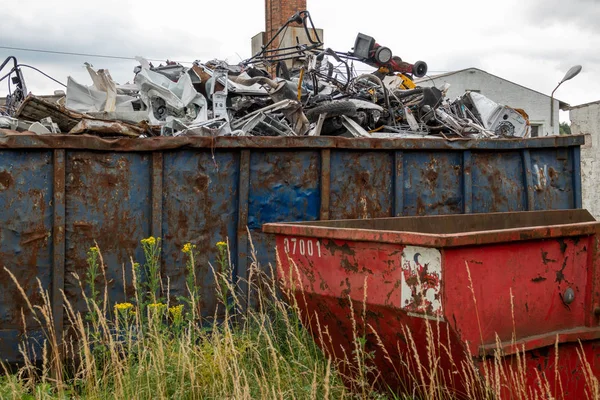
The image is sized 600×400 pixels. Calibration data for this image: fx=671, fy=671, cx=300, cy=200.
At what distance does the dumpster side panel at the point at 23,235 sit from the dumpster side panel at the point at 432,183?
2739 millimetres

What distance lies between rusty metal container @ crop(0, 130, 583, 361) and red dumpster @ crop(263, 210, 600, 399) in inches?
50.8

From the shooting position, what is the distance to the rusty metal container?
15.0 ft

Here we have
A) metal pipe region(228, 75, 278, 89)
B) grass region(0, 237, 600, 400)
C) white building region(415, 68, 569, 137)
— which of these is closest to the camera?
grass region(0, 237, 600, 400)

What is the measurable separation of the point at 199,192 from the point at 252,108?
191cm

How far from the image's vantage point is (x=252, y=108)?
264 inches

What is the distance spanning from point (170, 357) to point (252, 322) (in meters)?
1.15

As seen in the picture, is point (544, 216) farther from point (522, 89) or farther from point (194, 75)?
point (522, 89)

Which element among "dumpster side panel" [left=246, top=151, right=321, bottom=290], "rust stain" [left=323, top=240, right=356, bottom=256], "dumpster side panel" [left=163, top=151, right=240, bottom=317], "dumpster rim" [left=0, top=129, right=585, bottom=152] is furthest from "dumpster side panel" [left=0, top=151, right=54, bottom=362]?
"rust stain" [left=323, top=240, right=356, bottom=256]

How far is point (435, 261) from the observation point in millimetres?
3090

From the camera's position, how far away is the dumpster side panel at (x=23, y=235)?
14.8ft

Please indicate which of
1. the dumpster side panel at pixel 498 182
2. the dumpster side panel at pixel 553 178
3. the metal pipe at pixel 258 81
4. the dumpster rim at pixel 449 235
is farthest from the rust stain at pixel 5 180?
the dumpster side panel at pixel 553 178

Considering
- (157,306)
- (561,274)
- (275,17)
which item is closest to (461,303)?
(561,274)

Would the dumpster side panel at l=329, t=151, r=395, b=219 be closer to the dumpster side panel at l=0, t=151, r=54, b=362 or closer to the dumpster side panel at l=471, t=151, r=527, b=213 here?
the dumpster side panel at l=471, t=151, r=527, b=213

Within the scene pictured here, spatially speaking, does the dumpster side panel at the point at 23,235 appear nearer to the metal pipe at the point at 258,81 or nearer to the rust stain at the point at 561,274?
the metal pipe at the point at 258,81
